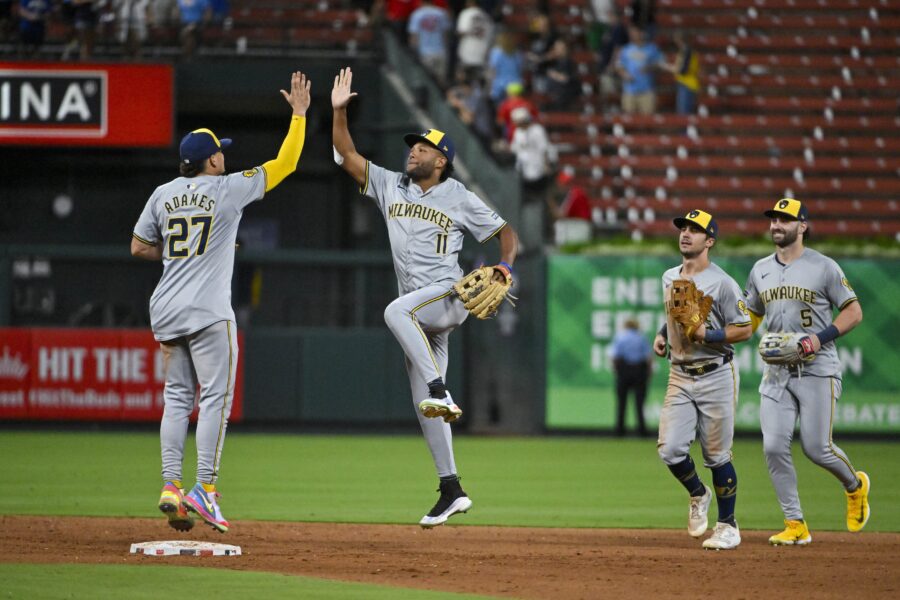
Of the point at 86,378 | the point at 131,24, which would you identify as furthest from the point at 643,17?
the point at 86,378

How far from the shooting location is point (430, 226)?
9.46 metres

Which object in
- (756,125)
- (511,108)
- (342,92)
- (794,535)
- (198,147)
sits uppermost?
(342,92)

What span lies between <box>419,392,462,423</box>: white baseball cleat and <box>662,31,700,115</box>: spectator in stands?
16.2m

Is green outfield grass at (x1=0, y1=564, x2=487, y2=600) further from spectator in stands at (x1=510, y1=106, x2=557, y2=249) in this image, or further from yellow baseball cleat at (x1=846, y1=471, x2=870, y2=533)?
spectator in stands at (x1=510, y1=106, x2=557, y2=249)

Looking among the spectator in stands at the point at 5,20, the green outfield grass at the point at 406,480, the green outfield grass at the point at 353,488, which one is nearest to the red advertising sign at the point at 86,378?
the green outfield grass at the point at 406,480

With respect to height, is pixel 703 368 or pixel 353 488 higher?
pixel 703 368

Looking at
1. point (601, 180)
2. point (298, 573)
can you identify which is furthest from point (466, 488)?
point (601, 180)

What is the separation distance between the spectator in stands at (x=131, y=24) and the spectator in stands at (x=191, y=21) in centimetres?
58

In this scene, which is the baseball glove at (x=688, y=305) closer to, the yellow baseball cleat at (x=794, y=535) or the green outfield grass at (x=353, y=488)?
the yellow baseball cleat at (x=794, y=535)

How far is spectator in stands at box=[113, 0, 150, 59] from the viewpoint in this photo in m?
22.8

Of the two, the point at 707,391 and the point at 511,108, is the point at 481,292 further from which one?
the point at 511,108

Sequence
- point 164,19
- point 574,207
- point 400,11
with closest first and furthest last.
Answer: point 574,207 → point 164,19 → point 400,11

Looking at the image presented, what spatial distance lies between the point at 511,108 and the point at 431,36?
2.00 meters

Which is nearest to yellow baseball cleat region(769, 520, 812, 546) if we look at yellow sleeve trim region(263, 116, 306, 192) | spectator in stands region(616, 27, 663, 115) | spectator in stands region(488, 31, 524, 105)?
yellow sleeve trim region(263, 116, 306, 192)
